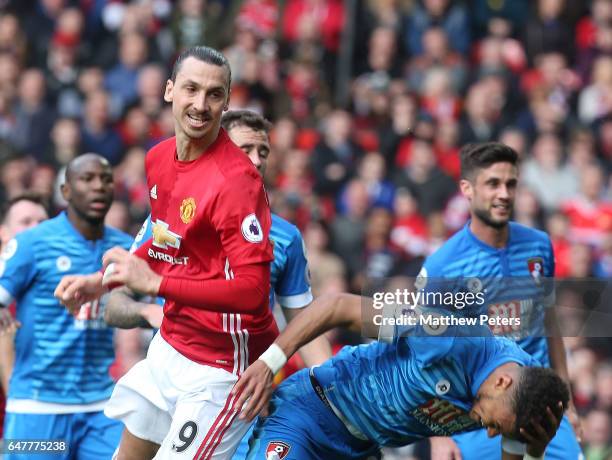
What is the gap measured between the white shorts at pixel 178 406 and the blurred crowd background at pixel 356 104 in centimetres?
543

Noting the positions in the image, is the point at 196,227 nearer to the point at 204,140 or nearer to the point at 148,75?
the point at 204,140

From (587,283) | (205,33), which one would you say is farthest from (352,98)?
(587,283)

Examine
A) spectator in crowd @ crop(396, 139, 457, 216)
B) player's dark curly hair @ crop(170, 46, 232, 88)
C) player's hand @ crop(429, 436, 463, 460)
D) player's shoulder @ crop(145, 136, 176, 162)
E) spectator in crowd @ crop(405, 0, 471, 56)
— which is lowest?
player's hand @ crop(429, 436, 463, 460)

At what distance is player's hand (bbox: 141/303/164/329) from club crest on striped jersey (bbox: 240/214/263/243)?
3.11 ft

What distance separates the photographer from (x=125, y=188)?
1286 cm

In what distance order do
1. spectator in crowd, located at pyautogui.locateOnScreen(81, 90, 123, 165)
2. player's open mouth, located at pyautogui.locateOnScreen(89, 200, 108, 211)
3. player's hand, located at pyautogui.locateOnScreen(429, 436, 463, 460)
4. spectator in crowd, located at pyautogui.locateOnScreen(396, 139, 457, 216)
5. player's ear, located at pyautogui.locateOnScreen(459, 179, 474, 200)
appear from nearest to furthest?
1. player's hand, located at pyautogui.locateOnScreen(429, 436, 463, 460)
2. player's open mouth, located at pyautogui.locateOnScreen(89, 200, 108, 211)
3. player's ear, located at pyautogui.locateOnScreen(459, 179, 474, 200)
4. spectator in crowd, located at pyautogui.locateOnScreen(396, 139, 457, 216)
5. spectator in crowd, located at pyautogui.locateOnScreen(81, 90, 123, 165)

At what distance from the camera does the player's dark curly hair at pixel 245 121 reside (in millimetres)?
6797

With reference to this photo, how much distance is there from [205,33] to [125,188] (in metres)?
2.69

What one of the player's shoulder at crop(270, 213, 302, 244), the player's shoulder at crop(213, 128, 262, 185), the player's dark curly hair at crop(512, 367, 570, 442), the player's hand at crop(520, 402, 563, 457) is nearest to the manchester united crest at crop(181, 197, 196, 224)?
the player's shoulder at crop(213, 128, 262, 185)

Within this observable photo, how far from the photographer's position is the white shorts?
215 inches

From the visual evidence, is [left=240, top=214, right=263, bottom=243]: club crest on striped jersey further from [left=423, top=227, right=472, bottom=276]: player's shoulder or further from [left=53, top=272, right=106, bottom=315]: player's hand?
[left=423, top=227, right=472, bottom=276]: player's shoulder

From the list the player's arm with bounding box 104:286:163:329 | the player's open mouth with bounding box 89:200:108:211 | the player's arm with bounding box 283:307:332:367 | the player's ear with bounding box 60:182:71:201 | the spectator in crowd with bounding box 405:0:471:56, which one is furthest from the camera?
the spectator in crowd with bounding box 405:0:471:56

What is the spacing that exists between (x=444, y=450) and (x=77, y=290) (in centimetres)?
212

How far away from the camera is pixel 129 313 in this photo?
6.25 meters
